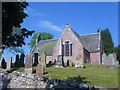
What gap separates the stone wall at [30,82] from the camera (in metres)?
14.0

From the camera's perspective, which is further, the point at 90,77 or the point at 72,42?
the point at 72,42

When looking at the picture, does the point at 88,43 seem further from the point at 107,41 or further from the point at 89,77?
the point at 89,77

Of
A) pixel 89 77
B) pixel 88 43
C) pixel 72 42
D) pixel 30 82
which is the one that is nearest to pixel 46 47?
pixel 72 42

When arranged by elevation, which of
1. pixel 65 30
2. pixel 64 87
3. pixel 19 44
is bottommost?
pixel 64 87

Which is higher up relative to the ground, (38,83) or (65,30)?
(65,30)

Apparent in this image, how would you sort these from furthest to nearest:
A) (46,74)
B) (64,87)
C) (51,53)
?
(51,53), (46,74), (64,87)

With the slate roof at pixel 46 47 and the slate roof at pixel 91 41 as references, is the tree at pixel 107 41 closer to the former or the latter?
the slate roof at pixel 46 47

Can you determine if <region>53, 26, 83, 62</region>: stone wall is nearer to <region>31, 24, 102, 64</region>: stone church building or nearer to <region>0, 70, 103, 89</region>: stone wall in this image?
<region>31, 24, 102, 64</region>: stone church building

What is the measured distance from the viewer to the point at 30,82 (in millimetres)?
14562

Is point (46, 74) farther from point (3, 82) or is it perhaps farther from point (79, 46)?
point (79, 46)

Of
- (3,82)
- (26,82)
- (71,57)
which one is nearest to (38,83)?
(26,82)

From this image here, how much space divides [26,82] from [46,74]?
6.26 m

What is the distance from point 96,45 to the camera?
1890 inches

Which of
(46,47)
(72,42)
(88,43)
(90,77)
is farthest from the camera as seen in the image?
(46,47)
